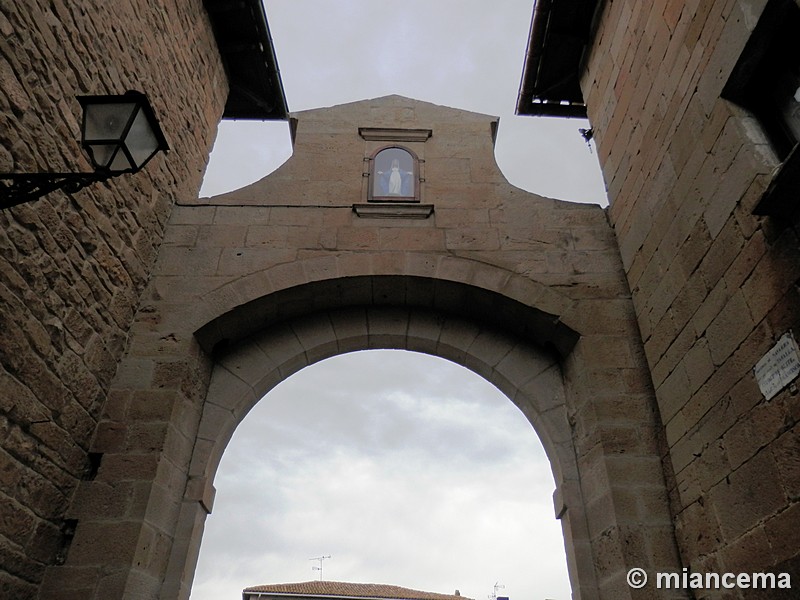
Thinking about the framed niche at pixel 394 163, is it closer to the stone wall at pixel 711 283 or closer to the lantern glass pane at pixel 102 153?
the stone wall at pixel 711 283

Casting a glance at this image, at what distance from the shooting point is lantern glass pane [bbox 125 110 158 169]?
2623 millimetres

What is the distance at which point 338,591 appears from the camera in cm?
1808

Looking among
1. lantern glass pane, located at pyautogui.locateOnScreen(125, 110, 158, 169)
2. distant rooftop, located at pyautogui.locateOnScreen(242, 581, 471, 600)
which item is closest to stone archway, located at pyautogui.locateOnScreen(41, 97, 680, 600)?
lantern glass pane, located at pyautogui.locateOnScreen(125, 110, 158, 169)

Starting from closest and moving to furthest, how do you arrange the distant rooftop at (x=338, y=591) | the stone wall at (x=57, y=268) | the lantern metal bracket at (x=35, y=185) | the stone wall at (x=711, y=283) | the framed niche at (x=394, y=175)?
the lantern metal bracket at (x=35, y=185) < the stone wall at (x=711, y=283) < the stone wall at (x=57, y=268) < the framed niche at (x=394, y=175) < the distant rooftop at (x=338, y=591)

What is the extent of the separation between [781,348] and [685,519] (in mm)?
1358

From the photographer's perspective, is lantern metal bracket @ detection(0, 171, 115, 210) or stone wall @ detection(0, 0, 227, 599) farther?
stone wall @ detection(0, 0, 227, 599)

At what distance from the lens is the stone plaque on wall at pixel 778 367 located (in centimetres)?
262

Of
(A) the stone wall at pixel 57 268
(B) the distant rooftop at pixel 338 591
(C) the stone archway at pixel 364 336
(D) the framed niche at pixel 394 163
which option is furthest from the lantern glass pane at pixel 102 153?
(B) the distant rooftop at pixel 338 591

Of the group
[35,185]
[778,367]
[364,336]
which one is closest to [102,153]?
[35,185]

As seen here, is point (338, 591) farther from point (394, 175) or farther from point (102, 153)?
point (102, 153)

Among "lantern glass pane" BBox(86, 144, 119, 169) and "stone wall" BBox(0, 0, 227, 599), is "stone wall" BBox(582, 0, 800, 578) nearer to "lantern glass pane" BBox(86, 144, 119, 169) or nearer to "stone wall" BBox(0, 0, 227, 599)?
"lantern glass pane" BBox(86, 144, 119, 169)

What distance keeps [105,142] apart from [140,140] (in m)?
0.16

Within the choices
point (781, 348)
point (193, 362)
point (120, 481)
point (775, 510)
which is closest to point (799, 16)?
point (781, 348)

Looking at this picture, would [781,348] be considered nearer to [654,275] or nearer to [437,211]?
[654,275]
